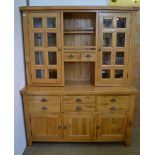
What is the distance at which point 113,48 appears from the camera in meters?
2.27

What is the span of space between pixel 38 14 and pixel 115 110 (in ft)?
5.21

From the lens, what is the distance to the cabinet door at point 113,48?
2.21 metres

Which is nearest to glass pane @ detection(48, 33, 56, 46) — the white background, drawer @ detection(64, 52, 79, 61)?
drawer @ detection(64, 52, 79, 61)

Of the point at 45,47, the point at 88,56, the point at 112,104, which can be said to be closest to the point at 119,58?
the point at 88,56

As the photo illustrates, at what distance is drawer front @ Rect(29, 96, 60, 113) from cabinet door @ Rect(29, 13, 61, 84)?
26 cm

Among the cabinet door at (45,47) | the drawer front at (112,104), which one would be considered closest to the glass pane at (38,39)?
the cabinet door at (45,47)

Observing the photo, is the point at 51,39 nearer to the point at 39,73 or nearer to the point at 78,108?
the point at 39,73

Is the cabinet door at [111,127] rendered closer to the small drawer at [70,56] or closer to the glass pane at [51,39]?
the small drawer at [70,56]

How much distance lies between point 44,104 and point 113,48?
1.17m
